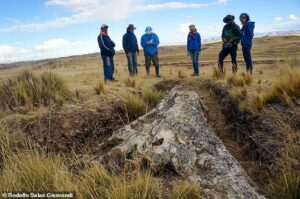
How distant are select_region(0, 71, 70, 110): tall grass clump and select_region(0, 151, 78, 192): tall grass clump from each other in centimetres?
329

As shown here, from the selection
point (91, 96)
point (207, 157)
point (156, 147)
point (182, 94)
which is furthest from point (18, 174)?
point (182, 94)

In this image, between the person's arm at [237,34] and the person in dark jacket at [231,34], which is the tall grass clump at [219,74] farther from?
the person's arm at [237,34]

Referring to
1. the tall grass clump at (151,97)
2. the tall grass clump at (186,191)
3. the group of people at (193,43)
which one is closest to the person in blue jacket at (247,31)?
the group of people at (193,43)

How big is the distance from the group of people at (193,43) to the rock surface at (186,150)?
3894 millimetres

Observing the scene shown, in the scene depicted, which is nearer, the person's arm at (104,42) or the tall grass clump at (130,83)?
the tall grass clump at (130,83)

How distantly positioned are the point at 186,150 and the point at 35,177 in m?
2.47

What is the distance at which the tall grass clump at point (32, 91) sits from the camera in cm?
795

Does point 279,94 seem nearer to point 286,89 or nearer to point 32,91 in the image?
point 286,89

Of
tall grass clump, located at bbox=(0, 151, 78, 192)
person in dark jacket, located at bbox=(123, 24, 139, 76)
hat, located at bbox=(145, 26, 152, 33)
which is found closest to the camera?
tall grass clump, located at bbox=(0, 151, 78, 192)

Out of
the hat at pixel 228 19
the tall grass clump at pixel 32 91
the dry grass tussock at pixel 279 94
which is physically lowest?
the dry grass tussock at pixel 279 94

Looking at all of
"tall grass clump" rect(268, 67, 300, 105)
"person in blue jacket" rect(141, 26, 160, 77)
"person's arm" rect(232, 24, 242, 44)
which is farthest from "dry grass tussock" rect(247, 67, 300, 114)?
"person in blue jacket" rect(141, 26, 160, 77)

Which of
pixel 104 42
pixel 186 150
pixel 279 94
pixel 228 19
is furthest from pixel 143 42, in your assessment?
pixel 186 150

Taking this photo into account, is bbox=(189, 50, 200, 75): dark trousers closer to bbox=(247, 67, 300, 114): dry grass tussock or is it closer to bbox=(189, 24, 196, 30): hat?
bbox=(189, 24, 196, 30): hat

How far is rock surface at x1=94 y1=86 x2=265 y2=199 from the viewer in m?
4.93
